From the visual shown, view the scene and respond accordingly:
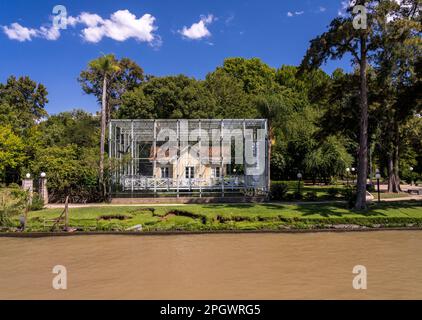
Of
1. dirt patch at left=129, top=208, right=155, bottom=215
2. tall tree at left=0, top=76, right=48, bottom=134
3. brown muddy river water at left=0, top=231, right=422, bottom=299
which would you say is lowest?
brown muddy river water at left=0, top=231, right=422, bottom=299

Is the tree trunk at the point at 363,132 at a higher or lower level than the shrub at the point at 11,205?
higher

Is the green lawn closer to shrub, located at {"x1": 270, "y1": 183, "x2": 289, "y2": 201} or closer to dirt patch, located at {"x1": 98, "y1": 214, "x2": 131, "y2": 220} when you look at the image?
dirt patch, located at {"x1": 98, "y1": 214, "x2": 131, "y2": 220}

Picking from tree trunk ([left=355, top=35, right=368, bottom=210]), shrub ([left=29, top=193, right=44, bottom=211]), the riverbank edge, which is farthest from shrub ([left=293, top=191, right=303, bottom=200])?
shrub ([left=29, top=193, right=44, bottom=211])

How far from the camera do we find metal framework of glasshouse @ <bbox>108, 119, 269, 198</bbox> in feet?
82.8

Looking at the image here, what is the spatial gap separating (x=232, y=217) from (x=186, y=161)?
14357 mm

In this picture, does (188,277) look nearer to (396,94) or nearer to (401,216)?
(401,216)

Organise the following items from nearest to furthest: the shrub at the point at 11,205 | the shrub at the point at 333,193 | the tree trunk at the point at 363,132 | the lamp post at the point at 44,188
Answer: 1. the shrub at the point at 11,205
2. the tree trunk at the point at 363,132
3. the lamp post at the point at 44,188
4. the shrub at the point at 333,193

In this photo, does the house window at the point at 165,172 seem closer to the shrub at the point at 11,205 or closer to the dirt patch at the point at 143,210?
the dirt patch at the point at 143,210

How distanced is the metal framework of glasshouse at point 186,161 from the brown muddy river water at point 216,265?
10558mm

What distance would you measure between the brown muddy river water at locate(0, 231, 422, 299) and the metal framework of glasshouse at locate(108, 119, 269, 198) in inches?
416

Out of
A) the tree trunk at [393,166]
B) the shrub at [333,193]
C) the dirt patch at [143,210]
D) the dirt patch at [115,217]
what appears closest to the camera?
the dirt patch at [115,217]

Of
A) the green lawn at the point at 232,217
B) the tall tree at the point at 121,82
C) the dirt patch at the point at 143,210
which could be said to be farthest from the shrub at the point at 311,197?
the tall tree at the point at 121,82

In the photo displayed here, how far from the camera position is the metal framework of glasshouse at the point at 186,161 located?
2525 cm

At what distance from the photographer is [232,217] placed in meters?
17.1
